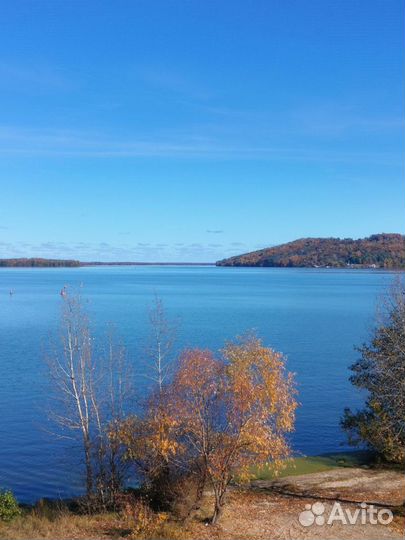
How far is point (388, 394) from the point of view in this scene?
23.7 metres

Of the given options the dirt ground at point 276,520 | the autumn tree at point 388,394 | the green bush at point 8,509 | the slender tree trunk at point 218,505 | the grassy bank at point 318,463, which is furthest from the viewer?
the grassy bank at point 318,463

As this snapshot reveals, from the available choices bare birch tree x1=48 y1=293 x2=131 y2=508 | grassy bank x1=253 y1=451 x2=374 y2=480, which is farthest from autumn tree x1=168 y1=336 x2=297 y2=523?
grassy bank x1=253 y1=451 x2=374 y2=480

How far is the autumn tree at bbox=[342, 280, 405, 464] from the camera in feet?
79.4

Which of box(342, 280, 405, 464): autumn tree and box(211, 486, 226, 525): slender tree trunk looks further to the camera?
box(342, 280, 405, 464): autumn tree

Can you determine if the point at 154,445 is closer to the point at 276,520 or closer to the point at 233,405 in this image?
the point at 233,405

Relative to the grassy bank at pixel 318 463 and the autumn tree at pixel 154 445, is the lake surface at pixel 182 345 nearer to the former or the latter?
the grassy bank at pixel 318 463

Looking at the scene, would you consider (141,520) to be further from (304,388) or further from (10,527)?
(304,388)

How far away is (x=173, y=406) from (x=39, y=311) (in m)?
65.9

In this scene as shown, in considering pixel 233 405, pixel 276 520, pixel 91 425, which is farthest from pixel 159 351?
pixel 91 425

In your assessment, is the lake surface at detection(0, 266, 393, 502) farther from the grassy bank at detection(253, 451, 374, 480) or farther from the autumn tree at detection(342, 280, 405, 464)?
the autumn tree at detection(342, 280, 405, 464)

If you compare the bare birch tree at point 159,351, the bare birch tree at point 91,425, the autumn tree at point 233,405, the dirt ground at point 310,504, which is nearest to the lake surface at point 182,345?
the bare birch tree at point 159,351

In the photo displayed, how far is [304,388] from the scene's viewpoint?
132ft

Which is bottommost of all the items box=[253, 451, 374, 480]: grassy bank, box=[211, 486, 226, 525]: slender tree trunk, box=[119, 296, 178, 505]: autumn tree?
box=[253, 451, 374, 480]: grassy bank

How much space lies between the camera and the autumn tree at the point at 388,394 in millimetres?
24188
